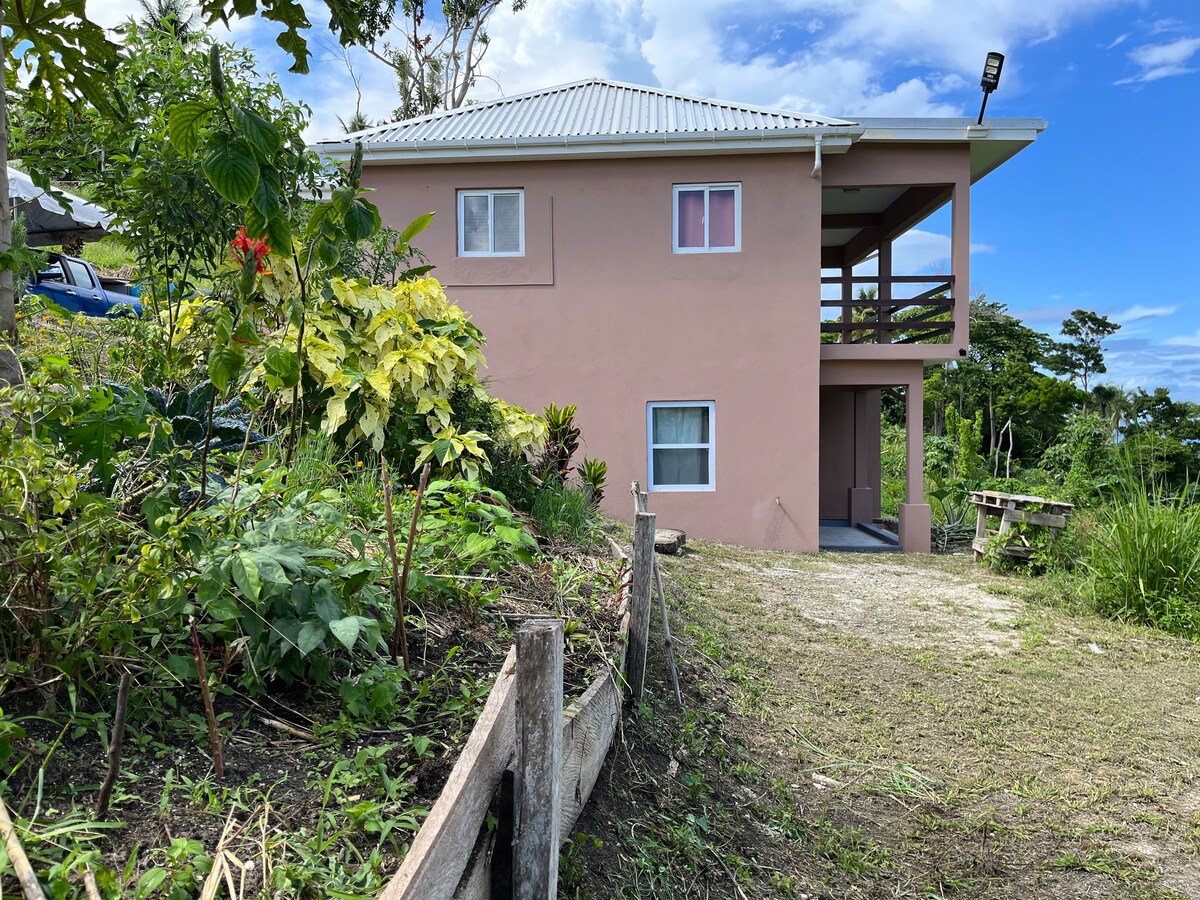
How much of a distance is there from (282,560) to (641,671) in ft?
7.07

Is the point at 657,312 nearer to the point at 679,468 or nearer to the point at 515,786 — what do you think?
the point at 679,468

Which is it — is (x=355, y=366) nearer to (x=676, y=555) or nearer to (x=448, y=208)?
(x=676, y=555)

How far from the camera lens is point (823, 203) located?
44.2 ft

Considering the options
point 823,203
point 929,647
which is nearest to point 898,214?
point 823,203

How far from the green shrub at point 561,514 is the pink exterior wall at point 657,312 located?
206 inches

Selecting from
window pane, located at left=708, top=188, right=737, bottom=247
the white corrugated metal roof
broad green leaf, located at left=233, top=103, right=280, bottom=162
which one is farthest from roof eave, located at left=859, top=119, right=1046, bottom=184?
broad green leaf, located at left=233, top=103, right=280, bottom=162

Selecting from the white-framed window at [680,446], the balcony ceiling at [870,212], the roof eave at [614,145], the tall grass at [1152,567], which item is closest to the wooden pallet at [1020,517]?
the tall grass at [1152,567]

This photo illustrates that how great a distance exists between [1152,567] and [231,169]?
8596 millimetres

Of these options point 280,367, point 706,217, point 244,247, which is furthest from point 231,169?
point 706,217

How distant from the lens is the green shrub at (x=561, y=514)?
196 inches

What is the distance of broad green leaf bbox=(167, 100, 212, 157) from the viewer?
169 centimetres

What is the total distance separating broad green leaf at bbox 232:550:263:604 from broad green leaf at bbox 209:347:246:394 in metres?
0.42

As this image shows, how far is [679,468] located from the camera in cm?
1138

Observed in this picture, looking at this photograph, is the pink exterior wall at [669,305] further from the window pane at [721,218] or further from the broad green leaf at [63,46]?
the broad green leaf at [63,46]
